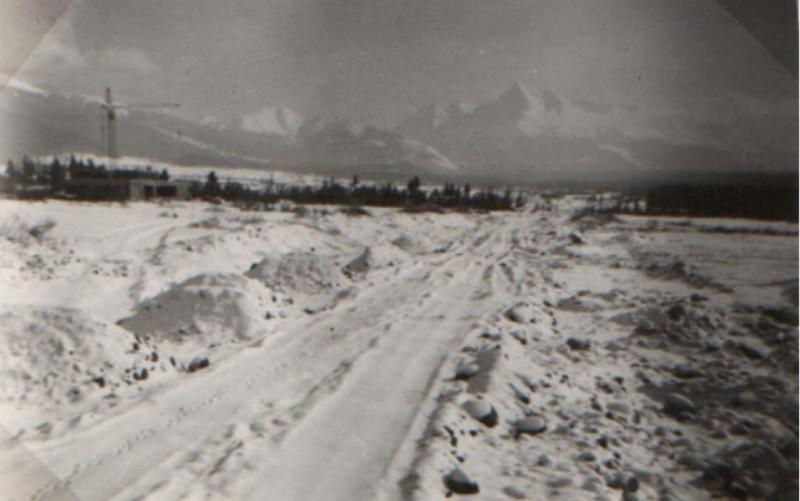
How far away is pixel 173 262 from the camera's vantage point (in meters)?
11.5

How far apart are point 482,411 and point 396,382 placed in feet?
3.32

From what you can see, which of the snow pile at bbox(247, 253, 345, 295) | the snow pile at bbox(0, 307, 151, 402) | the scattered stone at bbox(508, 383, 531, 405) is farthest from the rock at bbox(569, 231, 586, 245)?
the snow pile at bbox(0, 307, 151, 402)

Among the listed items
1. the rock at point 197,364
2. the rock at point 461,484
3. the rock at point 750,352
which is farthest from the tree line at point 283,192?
the rock at point 750,352

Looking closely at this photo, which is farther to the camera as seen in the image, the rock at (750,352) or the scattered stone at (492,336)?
the scattered stone at (492,336)

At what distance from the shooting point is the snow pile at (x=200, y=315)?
6973 millimetres

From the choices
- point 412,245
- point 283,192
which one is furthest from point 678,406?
point 283,192

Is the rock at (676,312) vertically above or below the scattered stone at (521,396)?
above

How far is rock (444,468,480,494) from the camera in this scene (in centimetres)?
340

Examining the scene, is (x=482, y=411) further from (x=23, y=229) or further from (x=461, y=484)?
(x=23, y=229)


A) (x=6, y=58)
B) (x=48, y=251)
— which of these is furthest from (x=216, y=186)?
(x=6, y=58)

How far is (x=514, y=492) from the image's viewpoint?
348 cm

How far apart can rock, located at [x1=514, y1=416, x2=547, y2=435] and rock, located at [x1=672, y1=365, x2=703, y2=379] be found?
2.18m

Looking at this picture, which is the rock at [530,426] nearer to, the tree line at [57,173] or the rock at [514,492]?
the rock at [514,492]

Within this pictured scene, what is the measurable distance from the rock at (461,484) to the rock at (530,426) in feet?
3.27
